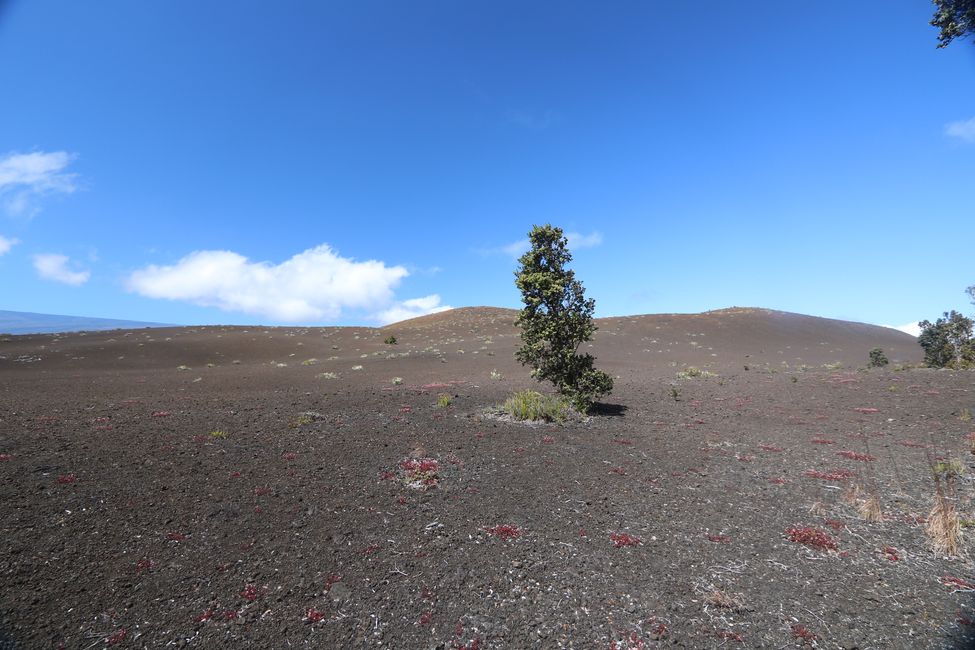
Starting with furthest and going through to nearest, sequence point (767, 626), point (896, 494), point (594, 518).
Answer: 1. point (896, 494)
2. point (594, 518)
3. point (767, 626)

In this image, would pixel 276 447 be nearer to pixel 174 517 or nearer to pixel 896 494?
pixel 174 517

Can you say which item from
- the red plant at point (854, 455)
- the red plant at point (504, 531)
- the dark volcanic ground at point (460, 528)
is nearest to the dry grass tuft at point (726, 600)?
the dark volcanic ground at point (460, 528)

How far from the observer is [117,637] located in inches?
184

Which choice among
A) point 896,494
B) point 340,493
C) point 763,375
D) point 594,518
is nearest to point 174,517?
point 340,493

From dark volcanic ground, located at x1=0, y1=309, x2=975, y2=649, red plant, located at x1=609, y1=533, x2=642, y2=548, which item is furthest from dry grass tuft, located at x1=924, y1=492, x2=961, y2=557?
red plant, located at x1=609, y1=533, x2=642, y2=548

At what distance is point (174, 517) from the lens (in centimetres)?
711

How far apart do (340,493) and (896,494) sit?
473 inches

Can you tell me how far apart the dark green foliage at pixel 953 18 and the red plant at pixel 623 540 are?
12.0 metres

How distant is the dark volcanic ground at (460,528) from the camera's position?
509 centimetres

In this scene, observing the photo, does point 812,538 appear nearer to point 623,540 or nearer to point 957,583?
point 957,583

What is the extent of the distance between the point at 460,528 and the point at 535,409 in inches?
340

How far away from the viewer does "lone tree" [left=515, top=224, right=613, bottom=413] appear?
16.7 m

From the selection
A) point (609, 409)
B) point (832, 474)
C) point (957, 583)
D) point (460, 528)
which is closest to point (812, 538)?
point (957, 583)

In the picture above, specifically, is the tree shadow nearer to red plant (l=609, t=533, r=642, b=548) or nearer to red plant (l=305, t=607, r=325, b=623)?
red plant (l=609, t=533, r=642, b=548)
